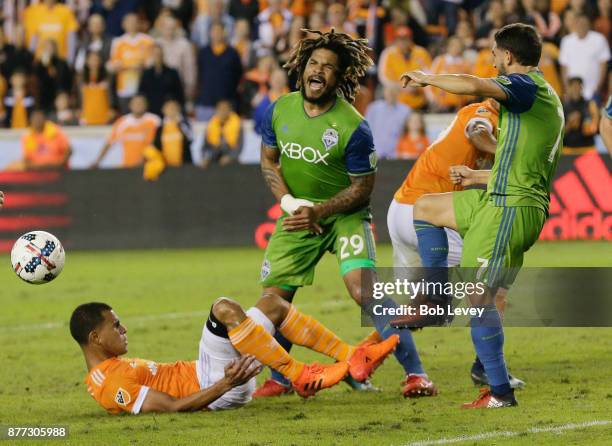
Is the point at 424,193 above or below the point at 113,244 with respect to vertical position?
above

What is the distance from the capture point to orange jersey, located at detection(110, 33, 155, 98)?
68.9 ft

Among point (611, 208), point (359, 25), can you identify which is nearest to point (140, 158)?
point (359, 25)

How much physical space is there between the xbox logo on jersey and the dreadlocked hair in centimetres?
41

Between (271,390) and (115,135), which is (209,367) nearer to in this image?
(271,390)

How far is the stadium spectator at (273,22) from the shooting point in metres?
20.7

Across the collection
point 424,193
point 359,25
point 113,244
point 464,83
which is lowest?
point 113,244

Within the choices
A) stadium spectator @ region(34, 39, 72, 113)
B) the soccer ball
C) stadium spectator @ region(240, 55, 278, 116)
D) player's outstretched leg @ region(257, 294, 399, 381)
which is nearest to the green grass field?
player's outstretched leg @ region(257, 294, 399, 381)

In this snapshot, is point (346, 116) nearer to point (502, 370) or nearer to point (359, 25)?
point (502, 370)

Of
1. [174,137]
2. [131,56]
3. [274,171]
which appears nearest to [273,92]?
[174,137]

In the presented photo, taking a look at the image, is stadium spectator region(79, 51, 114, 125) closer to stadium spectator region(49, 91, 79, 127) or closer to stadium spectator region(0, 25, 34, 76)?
stadium spectator region(49, 91, 79, 127)

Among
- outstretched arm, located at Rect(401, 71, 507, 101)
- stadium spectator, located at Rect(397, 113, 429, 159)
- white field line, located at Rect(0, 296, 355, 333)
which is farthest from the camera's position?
stadium spectator, located at Rect(397, 113, 429, 159)

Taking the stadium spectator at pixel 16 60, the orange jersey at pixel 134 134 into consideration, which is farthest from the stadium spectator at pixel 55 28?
the orange jersey at pixel 134 134

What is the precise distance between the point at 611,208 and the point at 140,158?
722 centimetres

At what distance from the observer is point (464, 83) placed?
677 centimetres
